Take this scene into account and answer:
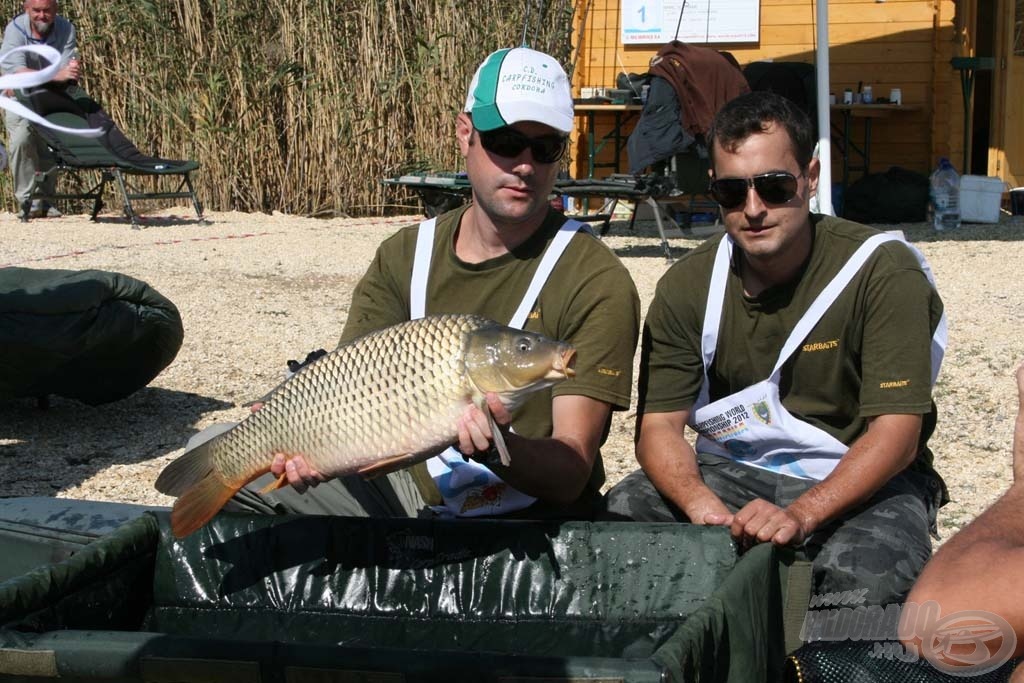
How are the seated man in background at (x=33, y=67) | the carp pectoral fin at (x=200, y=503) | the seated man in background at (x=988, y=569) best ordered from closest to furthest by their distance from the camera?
the seated man in background at (x=988, y=569), the carp pectoral fin at (x=200, y=503), the seated man in background at (x=33, y=67)

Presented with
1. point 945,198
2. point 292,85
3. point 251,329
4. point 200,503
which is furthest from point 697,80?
point 200,503

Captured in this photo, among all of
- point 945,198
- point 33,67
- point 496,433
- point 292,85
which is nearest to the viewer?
point 496,433

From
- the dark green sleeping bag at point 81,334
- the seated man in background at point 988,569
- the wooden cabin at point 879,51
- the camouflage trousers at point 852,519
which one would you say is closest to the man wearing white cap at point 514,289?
the camouflage trousers at point 852,519

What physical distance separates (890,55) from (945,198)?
2.82 meters

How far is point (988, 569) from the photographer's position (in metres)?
1.96

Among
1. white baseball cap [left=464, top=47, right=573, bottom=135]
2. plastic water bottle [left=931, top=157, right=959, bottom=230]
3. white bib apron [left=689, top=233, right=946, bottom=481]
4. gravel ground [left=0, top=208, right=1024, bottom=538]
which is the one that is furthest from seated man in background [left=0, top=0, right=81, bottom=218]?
white bib apron [left=689, top=233, right=946, bottom=481]

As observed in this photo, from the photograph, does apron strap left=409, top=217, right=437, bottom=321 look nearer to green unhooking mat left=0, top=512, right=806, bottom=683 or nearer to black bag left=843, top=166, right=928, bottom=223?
green unhooking mat left=0, top=512, right=806, bottom=683

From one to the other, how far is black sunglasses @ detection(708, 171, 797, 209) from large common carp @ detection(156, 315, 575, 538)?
106 cm

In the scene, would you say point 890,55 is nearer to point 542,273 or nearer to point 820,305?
point 820,305

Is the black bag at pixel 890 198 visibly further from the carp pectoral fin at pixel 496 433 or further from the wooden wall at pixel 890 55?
the carp pectoral fin at pixel 496 433

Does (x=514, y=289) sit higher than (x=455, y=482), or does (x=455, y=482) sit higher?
(x=514, y=289)

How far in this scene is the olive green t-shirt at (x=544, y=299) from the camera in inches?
123

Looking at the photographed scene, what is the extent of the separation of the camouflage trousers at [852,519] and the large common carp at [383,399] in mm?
956

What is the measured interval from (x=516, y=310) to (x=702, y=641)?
1.22m
